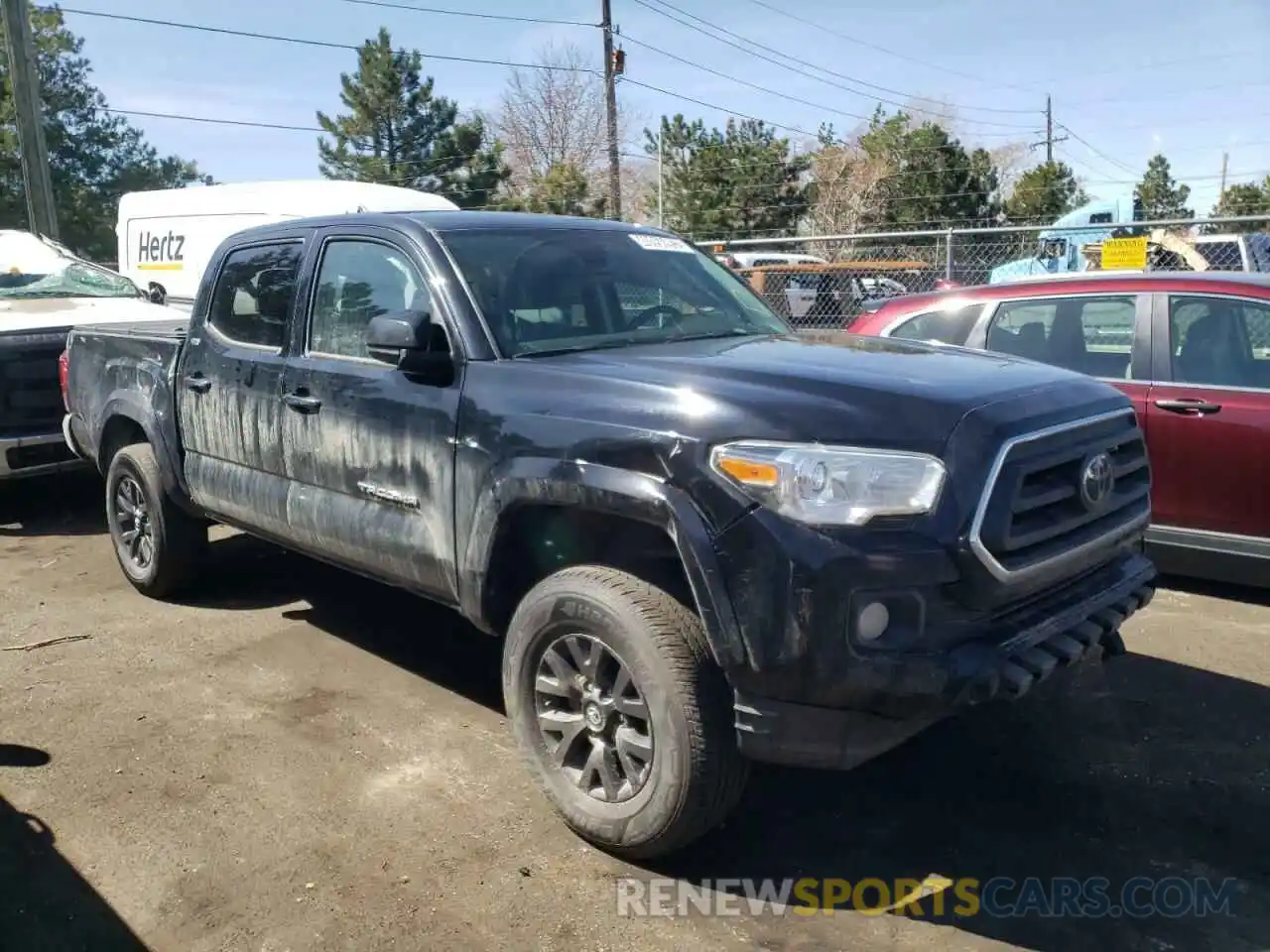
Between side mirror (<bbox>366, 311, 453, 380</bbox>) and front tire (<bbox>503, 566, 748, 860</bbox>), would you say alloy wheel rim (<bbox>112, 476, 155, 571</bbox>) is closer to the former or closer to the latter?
side mirror (<bbox>366, 311, 453, 380</bbox>)

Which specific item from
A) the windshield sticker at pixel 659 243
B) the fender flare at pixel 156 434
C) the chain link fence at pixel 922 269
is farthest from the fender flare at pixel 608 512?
the chain link fence at pixel 922 269

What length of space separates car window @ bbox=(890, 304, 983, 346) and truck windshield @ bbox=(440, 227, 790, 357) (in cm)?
206

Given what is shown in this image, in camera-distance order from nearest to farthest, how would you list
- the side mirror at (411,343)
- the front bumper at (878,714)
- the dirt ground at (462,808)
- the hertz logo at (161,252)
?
1. the front bumper at (878,714)
2. the dirt ground at (462,808)
3. the side mirror at (411,343)
4. the hertz logo at (161,252)

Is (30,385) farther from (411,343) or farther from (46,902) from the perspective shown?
(46,902)

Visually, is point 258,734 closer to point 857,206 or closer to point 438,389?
point 438,389

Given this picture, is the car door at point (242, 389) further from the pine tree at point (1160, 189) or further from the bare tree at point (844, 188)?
the pine tree at point (1160, 189)

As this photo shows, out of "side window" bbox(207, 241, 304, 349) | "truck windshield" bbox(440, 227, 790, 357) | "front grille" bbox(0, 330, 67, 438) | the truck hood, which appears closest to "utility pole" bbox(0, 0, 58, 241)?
"front grille" bbox(0, 330, 67, 438)

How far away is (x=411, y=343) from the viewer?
351cm

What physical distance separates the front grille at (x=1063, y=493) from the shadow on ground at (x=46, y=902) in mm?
2579

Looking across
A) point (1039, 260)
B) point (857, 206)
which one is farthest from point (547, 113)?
point (1039, 260)

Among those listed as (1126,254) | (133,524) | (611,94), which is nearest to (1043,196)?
(611,94)

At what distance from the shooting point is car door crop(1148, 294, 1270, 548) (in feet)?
16.8

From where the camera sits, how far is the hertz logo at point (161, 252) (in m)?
16.6

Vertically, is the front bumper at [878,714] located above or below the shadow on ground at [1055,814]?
above
